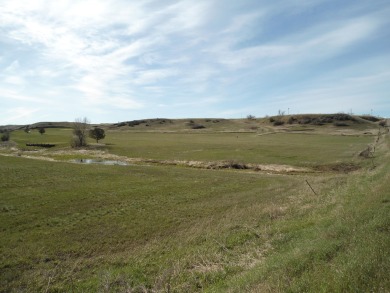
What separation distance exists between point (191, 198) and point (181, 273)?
16.6 m

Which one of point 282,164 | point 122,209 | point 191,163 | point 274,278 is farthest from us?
point 191,163

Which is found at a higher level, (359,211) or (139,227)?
(359,211)

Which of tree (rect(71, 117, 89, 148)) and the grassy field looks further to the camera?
tree (rect(71, 117, 89, 148))

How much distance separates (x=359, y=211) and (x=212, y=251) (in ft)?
25.5

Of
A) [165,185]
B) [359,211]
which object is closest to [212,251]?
[359,211]

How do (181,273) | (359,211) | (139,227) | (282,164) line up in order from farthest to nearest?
(282,164) → (139,227) → (359,211) → (181,273)

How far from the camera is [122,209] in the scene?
25547 millimetres

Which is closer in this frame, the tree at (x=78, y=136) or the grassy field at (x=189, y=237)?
the grassy field at (x=189, y=237)

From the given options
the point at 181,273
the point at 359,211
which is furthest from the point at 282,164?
the point at 181,273

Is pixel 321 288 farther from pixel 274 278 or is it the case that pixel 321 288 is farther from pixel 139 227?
pixel 139 227

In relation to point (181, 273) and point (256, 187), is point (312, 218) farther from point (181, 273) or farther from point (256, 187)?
point (256, 187)

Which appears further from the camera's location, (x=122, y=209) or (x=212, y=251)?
(x=122, y=209)

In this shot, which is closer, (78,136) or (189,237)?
(189,237)

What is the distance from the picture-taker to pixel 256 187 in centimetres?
3609
